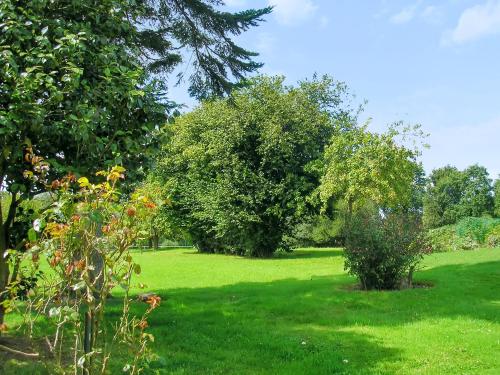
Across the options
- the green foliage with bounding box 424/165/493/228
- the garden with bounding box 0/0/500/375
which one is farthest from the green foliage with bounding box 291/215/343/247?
the green foliage with bounding box 424/165/493/228

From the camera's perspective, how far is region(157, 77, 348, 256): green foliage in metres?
27.6

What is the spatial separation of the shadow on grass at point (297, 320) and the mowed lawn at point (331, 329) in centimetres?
2

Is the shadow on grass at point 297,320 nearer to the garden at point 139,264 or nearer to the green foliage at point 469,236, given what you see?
the garden at point 139,264

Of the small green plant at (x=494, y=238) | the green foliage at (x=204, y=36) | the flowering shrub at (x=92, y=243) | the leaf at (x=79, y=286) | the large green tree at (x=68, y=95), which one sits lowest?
the small green plant at (x=494, y=238)

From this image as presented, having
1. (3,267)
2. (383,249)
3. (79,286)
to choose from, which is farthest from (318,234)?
(79,286)

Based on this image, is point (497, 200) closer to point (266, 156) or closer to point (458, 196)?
point (458, 196)

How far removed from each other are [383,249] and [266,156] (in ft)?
54.4

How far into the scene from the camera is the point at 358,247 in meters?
11.9

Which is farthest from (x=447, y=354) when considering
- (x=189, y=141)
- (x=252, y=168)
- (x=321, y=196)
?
(x=189, y=141)

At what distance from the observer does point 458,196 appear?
9000 cm

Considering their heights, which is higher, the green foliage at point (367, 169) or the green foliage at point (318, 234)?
the green foliage at point (367, 169)

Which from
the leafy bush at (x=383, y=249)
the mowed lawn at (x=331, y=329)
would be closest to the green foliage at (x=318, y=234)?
the mowed lawn at (x=331, y=329)

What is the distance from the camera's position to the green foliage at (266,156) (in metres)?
27.6

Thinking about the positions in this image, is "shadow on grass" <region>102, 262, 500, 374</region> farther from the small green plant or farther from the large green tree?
the small green plant
